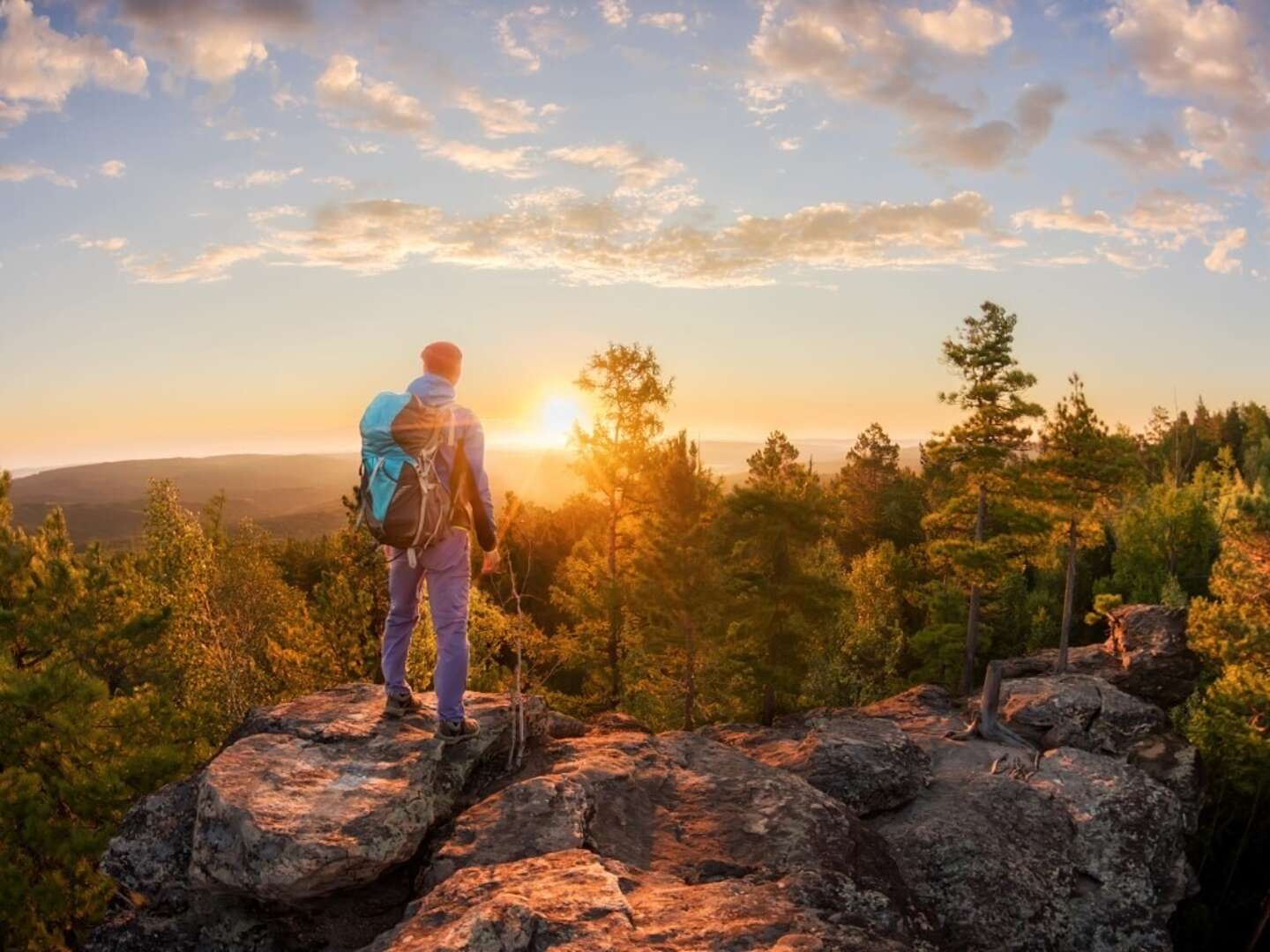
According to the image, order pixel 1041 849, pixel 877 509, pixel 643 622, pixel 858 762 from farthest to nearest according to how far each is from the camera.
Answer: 1. pixel 877 509
2. pixel 643 622
3. pixel 858 762
4. pixel 1041 849

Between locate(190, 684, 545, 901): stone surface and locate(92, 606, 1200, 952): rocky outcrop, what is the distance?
0.02 metres

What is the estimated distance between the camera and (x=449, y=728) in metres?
6.19

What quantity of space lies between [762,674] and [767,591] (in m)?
2.63

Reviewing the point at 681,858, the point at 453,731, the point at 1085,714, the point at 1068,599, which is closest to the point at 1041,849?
the point at 681,858

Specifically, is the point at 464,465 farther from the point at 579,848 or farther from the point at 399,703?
the point at 579,848

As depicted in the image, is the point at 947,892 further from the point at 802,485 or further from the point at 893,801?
the point at 802,485

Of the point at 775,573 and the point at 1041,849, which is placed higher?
the point at 775,573

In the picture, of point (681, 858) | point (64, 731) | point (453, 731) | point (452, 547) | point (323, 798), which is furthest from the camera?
point (64, 731)

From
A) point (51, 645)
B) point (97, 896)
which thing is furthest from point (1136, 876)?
point (51, 645)

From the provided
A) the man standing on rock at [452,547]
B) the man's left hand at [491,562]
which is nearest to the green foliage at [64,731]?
the man standing on rock at [452,547]

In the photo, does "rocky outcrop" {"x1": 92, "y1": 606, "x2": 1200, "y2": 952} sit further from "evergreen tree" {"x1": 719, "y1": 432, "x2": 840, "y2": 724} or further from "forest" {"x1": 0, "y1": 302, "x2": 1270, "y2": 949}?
"evergreen tree" {"x1": 719, "y1": 432, "x2": 840, "y2": 724}

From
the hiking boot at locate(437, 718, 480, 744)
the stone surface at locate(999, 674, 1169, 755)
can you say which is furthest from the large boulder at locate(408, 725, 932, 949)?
the stone surface at locate(999, 674, 1169, 755)

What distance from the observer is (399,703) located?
6793mm

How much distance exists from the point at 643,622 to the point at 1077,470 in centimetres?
1513
